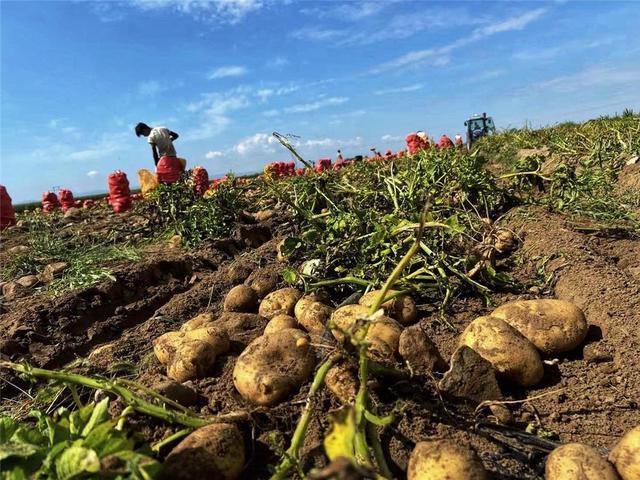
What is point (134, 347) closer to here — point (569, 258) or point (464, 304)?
point (464, 304)

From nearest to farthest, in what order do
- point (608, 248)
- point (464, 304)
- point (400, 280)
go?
1. point (400, 280)
2. point (464, 304)
3. point (608, 248)

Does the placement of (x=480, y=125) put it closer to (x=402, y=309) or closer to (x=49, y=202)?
(x=49, y=202)

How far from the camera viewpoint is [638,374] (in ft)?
5.98

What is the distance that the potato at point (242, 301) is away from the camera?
2.69m

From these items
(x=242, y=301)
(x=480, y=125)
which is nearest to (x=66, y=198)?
(x=242, y=301)

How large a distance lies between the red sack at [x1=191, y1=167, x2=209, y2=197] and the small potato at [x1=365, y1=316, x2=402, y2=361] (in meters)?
4.02

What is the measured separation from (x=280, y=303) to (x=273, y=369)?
0.84 m

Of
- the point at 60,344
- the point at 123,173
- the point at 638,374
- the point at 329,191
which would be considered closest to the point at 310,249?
the point at 329,191

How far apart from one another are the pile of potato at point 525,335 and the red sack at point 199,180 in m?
4.17

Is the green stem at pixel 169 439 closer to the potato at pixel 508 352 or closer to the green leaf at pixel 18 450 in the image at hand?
the green leaf at pixel 18 450

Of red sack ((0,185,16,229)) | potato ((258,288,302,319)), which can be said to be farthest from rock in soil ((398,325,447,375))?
red sack ((0,185,16,229))

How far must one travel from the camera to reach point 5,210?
8.05 meters

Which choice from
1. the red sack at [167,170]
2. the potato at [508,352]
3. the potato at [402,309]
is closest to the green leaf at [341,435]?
the potato at [508,352]

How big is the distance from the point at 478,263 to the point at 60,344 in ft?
8.15
